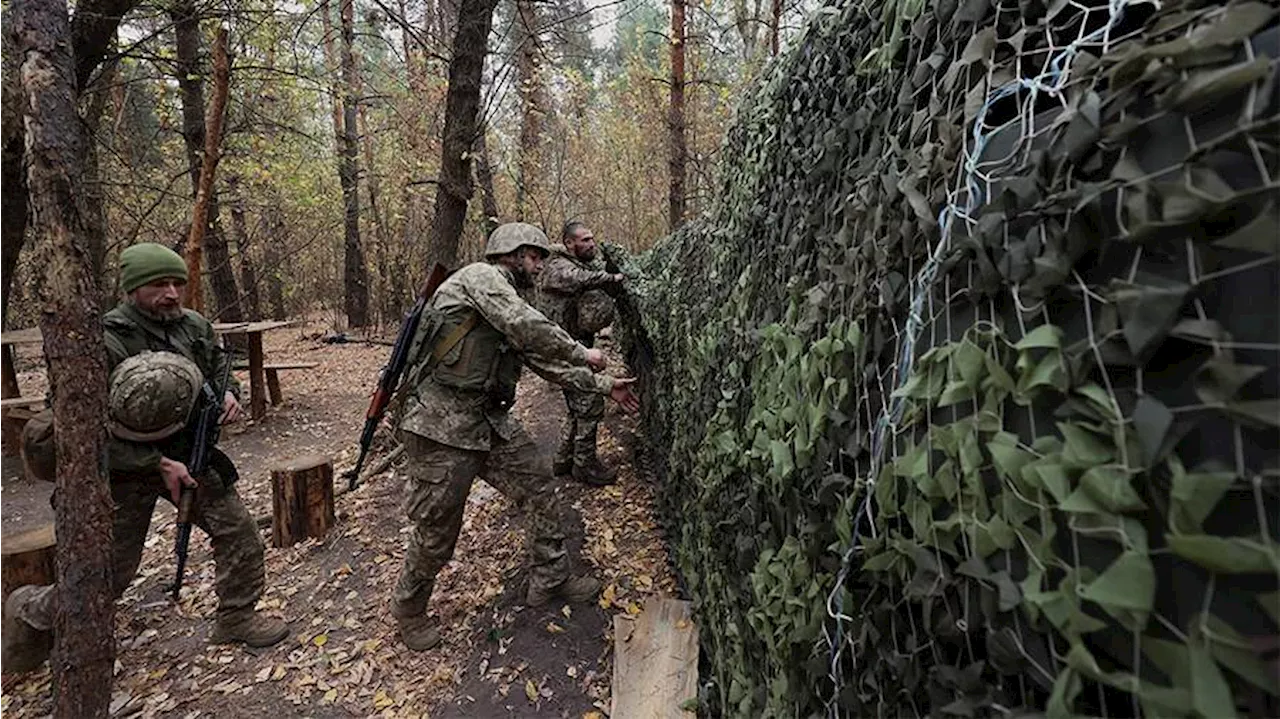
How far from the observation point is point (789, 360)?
5.28ft

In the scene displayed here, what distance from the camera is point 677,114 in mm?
9469

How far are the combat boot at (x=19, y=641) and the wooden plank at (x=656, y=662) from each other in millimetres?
3323

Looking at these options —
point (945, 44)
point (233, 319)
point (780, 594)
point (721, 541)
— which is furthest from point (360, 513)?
point (233, 319)

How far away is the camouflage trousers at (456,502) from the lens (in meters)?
3.69

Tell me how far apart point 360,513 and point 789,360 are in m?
5.04

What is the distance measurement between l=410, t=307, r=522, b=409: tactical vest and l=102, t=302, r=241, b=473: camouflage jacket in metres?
1.35

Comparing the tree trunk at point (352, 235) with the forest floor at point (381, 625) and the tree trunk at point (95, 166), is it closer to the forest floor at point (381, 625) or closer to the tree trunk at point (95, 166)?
the tree trunk at point (95, 166)

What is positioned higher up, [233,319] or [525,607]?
[233,319]

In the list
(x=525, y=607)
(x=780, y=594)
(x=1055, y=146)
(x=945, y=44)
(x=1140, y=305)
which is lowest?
(x=525, y=607)

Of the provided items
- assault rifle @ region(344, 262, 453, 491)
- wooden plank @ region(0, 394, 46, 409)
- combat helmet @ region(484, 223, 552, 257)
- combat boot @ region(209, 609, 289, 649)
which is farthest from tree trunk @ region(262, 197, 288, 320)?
combat helmet @ region(484, 223, 552, 257)

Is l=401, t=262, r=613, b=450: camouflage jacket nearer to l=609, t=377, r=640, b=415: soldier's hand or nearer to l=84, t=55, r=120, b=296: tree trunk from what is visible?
l=609, t=377, r=640, b=415: soldier's hand

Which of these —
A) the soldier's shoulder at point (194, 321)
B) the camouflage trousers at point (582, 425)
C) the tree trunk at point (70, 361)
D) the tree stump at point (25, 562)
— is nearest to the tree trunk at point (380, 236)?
the camouflage trousers at point (582, 425)

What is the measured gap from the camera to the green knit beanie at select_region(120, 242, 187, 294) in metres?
3.57

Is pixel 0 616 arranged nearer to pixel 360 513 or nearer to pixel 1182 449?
pixel 360 513
